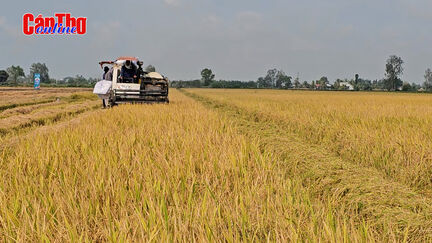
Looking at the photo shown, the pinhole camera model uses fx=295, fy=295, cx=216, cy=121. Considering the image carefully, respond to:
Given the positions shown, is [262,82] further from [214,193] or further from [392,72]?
[214,193]

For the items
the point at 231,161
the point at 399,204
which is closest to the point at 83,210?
the point at 231,161

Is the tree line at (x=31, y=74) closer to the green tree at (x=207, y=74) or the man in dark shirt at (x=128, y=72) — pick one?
the green tree at (x=207, y=74)

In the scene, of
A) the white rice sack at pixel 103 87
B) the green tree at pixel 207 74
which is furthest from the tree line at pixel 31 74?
the white rice sack at pixel 103 87

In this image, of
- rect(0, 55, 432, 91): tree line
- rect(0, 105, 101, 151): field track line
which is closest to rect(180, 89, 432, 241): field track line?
rect(0, 105, 101, 151): field track line

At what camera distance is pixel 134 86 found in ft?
40.1

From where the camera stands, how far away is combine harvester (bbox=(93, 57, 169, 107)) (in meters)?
12.1

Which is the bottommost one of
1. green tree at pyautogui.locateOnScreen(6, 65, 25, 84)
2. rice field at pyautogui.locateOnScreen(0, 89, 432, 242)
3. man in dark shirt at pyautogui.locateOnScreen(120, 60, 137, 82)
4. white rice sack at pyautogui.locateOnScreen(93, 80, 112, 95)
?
rice field at pyautogui.locateOnScreen(0, 89, 432, 242)

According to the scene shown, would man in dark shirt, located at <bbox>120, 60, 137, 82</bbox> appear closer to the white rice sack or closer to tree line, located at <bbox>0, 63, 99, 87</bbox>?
the white rice sack

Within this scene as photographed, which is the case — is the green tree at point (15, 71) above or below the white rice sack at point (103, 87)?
above

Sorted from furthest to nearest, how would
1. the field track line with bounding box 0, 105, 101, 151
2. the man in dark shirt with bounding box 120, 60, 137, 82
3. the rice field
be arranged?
1. the man in dark shirt with bounding box 120, 60, 137, 82
2. the field track line with bounding box 0, 105, 101, 151
3. the rice field

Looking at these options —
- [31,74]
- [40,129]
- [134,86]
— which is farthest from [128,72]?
[31,74]

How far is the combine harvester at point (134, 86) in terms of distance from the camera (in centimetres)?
1210

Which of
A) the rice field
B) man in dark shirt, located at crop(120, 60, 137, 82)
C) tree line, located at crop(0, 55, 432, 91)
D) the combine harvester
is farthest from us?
tree line, located at crop(0, 55, 432, 91)

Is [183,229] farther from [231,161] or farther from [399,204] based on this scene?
[399,204]
